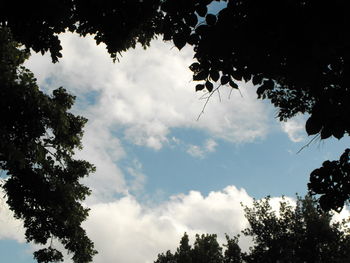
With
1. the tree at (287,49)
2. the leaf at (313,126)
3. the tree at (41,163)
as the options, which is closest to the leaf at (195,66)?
the tree at (287,49)

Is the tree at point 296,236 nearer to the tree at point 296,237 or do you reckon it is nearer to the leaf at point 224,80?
the tree at point 296,237

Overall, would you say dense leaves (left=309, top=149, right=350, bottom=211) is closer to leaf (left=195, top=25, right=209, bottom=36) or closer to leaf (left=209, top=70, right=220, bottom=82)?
leaf (left=209, top=70, right=220, bottom=82)

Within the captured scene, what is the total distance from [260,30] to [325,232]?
35.2m

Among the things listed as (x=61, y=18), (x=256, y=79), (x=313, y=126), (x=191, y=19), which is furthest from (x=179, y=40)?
(x=61, y=18)

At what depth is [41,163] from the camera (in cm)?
1697

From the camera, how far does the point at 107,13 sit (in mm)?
6512

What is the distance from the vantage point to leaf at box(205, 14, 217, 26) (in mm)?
3740

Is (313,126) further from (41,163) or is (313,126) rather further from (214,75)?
(41,163)

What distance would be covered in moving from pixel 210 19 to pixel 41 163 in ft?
50.2

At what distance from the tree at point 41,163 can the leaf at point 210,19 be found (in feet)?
41.0

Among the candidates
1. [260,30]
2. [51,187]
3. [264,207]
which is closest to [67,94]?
[51,187]

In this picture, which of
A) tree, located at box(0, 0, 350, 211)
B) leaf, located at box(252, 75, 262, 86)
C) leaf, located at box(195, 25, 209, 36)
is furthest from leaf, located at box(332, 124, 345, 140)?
leaf, located at box(195, 25, 209, 36)

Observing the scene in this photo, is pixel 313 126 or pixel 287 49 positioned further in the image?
pixel 287 49

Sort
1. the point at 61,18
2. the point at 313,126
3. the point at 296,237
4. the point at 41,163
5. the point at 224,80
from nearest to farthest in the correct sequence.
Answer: the point at 313,126 < the point at 224,80 < the point at 61,18 < the point at 41,163 < the point at 296,237
